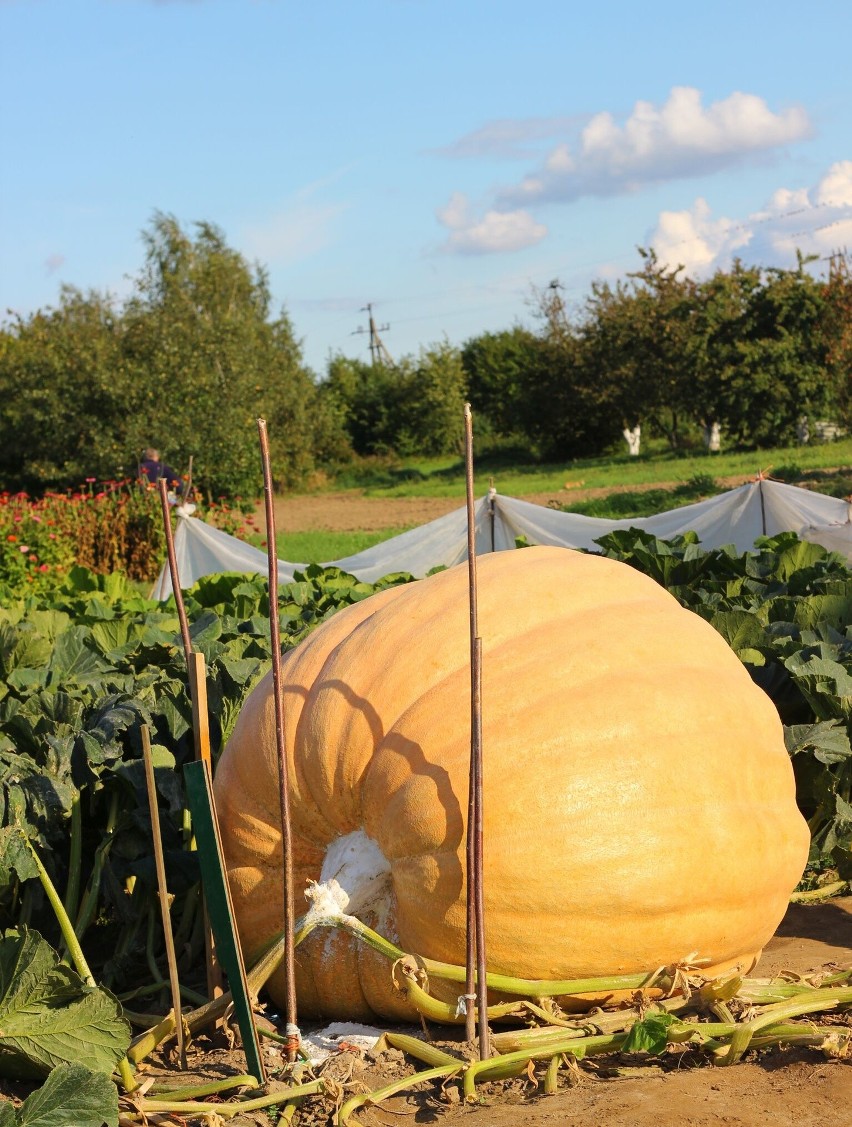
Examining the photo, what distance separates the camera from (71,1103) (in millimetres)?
2117

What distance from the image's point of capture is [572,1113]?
219 centimetres

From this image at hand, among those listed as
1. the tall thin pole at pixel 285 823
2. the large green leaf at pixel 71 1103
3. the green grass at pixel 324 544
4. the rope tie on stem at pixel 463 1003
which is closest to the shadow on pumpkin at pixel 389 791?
the rope tie on stem at pixel 463 1003

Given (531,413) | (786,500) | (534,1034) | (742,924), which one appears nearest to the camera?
(534,1034)

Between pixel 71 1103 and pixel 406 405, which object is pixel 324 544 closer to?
pixel 71 1103

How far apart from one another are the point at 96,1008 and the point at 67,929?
0.28 meters

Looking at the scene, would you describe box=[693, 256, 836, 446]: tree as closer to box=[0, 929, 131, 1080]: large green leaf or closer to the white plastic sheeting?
the white plastic sheeting

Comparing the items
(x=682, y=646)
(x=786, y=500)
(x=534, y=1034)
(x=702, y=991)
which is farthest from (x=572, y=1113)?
(x=786, y=500)

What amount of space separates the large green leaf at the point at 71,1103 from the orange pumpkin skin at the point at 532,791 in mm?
678

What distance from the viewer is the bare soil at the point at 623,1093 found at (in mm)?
2146

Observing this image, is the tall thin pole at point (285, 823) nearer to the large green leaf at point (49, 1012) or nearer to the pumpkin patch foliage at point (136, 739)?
the large green leaf at point (49, 1012)

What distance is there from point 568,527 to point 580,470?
21.1m

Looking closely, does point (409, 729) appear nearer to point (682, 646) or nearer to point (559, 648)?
point (559, 648)

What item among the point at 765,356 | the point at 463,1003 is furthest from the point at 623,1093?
the point at 765,356

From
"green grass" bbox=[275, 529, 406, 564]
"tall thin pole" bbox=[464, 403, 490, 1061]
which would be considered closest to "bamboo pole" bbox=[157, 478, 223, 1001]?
"tall thin pole" bbox=[464, 403, 490, 1061]
